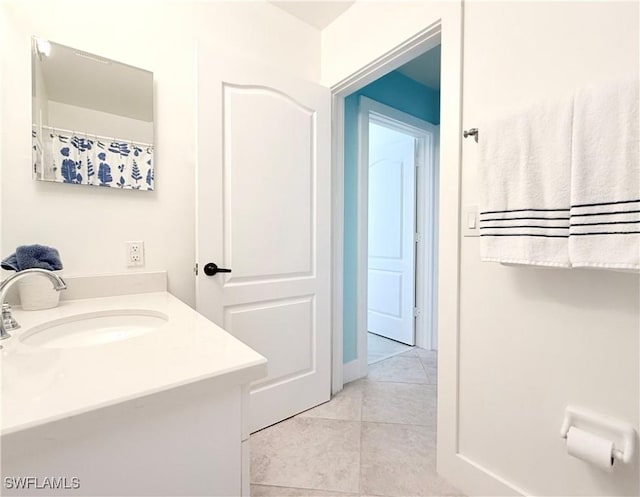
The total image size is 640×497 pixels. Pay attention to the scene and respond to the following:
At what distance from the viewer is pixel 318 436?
5.12 ft

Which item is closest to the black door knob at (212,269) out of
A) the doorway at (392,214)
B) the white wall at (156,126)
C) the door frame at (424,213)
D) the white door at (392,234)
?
the white wall at (156,126)

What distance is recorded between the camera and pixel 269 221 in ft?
5.28

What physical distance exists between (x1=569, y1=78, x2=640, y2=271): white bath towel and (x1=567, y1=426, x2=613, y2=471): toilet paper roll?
0.49 metres

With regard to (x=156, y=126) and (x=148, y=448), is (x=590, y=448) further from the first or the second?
(x=156, y=126)

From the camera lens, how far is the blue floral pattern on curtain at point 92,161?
1.22 metres

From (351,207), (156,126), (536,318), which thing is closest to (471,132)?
(536,318)

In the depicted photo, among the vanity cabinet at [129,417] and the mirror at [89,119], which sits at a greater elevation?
the mirror at [89,119]

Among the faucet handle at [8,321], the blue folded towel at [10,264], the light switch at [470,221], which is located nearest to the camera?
the faucet handle at [8,321]

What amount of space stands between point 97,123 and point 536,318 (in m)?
1.84

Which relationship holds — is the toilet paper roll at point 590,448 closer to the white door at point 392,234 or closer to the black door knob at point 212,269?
the black door knob at point 212,269

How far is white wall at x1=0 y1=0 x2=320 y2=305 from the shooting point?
1.18m

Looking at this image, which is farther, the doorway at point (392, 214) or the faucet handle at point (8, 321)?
the doorway at point (392, 214)

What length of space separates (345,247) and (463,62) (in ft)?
4.12

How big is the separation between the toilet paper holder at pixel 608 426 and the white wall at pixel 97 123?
188cm
